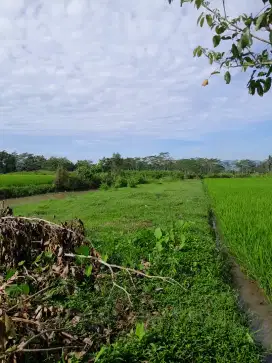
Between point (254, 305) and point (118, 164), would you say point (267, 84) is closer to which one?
point (254, 305)

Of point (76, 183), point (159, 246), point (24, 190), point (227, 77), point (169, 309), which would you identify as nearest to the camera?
point (227, 77)

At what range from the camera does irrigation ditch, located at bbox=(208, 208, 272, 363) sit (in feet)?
10.4

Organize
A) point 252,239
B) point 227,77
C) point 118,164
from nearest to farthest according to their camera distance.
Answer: point 227,77
point 252,239
point 118,164

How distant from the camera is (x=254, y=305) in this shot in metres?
3.98

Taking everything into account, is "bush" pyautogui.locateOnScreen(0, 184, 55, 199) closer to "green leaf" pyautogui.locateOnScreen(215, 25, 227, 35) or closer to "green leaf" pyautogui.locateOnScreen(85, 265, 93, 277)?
"green leaf" pyautogui.locateOnScreen(85, 265, 93, 277)

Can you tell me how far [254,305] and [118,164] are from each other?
29.6 m

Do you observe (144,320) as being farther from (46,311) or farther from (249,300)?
(249,300)

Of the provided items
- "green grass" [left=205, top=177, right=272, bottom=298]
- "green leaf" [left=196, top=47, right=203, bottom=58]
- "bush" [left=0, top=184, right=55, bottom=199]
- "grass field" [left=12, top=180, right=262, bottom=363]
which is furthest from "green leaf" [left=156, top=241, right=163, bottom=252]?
"bush" [left=0, top=184, right=55, bottom=199]

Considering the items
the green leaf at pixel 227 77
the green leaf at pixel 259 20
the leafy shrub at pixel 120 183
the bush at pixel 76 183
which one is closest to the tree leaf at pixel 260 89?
the green leaf at pixel 227 77

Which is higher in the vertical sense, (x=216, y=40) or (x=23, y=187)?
(x=216, y=40)

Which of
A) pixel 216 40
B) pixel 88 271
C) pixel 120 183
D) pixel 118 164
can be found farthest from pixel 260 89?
pixel 118 164

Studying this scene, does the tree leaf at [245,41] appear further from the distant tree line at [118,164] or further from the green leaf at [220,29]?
the distant tree line at [118,164]

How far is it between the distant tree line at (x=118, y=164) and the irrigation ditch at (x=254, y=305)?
21.5 metres

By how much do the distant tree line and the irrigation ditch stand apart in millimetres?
21538
